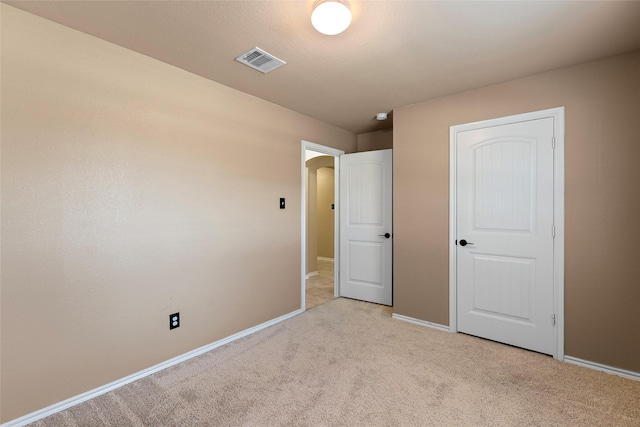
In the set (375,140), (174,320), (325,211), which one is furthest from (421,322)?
(325,211)

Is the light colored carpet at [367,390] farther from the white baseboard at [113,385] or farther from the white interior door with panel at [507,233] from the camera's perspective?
the white interior door with panel at [507,233]

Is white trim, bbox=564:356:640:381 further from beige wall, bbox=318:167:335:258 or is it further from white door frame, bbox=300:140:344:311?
beige wall, bbox=318:167:335:258

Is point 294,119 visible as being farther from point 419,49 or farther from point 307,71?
point 419,49

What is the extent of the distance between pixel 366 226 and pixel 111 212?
2796mm

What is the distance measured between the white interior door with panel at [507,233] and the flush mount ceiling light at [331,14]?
1.80m

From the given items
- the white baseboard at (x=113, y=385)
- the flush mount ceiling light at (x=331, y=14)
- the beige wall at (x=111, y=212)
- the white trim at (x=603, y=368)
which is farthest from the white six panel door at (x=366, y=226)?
the flush mount ceiling light at (x=331, y=14)

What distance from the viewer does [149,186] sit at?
2.20 m

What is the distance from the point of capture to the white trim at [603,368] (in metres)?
2.12

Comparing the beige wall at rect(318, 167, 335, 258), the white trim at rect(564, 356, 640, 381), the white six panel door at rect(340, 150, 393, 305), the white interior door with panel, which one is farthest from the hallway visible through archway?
the white trim at rect(564, 356, 640, 381)

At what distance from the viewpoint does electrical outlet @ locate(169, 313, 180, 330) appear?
91.4 inches

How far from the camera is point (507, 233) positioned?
2.65 metres

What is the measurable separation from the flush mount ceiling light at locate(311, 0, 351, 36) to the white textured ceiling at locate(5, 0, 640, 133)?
9 cm

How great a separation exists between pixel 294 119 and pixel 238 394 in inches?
107

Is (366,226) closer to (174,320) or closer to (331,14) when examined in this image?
(174,320)
